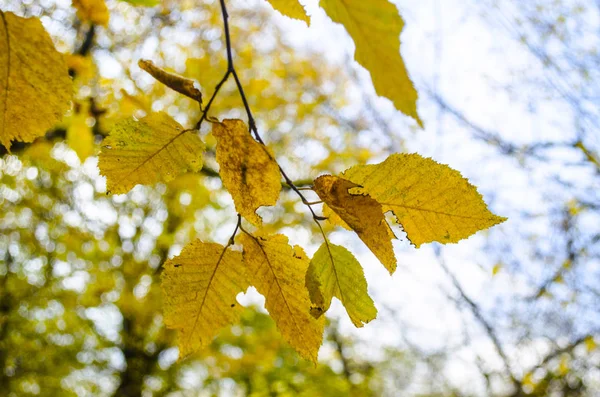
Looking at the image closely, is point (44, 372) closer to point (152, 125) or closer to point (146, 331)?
point (146, 331)

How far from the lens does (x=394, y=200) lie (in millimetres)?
309

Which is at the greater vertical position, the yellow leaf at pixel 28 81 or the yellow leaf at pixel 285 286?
the yellow leaf at pixel 28 81

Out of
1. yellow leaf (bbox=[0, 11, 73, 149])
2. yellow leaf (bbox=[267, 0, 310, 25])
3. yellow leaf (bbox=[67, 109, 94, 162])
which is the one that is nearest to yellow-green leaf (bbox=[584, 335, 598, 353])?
yellow leaf (bbox=[67, 109, 94, 162])

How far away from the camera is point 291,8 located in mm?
342

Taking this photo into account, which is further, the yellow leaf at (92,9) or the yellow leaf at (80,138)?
the yellow leaf at (80,138)

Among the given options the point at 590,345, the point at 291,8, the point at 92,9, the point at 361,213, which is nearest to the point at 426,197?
the point at 361,213

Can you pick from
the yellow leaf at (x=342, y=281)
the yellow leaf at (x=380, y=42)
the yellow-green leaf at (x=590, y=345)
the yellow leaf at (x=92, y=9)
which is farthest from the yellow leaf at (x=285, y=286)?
the yellow-green leaf at (x=590, y=345)

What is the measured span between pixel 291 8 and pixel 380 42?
8cm

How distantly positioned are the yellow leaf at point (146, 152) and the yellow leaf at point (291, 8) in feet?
0.40

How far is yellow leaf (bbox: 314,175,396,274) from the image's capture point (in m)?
0.28

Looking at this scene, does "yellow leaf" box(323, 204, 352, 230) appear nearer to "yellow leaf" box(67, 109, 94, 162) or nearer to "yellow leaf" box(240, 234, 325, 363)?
"yellow leaf" box(240, 234, 325, 363)

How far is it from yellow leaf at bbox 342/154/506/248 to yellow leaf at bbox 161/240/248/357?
0.13 meters

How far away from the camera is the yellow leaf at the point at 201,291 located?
0.33 metres

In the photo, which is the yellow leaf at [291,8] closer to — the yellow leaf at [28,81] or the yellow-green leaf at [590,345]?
the yellow leaf at [28,81]
